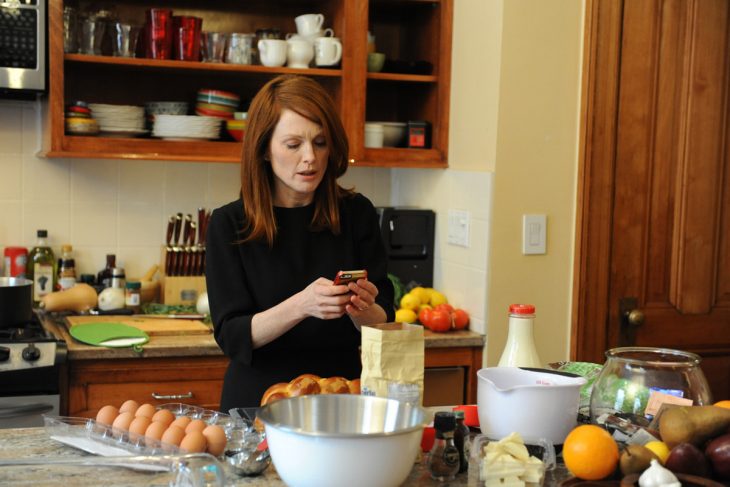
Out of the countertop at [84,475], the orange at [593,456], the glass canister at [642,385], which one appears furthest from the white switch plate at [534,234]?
the orange at [593,456]

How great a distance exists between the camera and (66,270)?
366 cm

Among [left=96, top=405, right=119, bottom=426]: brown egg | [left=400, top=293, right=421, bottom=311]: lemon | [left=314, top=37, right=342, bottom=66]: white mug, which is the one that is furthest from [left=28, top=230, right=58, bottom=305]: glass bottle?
[left=96, top=405, right=119, bottom=426]: brown egg

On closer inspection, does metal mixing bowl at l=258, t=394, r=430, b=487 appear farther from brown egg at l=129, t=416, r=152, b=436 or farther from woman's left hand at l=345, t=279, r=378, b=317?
woman's left hand at l=345, t=279, r=378, b=317

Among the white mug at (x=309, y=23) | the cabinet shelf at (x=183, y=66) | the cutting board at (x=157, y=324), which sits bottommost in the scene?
the cutting board at (x=157, y=324)

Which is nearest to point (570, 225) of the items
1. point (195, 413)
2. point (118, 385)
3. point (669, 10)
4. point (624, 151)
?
point (624, 151)

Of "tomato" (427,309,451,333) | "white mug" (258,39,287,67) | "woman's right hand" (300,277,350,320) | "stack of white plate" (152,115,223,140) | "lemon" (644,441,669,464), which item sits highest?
"white mug" (258,39,287,67)

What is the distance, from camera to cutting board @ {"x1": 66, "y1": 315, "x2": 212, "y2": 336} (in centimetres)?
327

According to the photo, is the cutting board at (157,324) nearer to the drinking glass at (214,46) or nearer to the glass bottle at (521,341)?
the drinking glass at (214,46)

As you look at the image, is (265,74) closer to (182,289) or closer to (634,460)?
(182,289)

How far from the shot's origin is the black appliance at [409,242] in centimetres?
373

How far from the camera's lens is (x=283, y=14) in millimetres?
3865

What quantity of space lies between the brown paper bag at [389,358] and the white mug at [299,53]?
1.98 metres

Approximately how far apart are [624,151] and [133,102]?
1867 millimetres

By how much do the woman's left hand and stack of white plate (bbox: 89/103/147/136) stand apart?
5.46 ft
